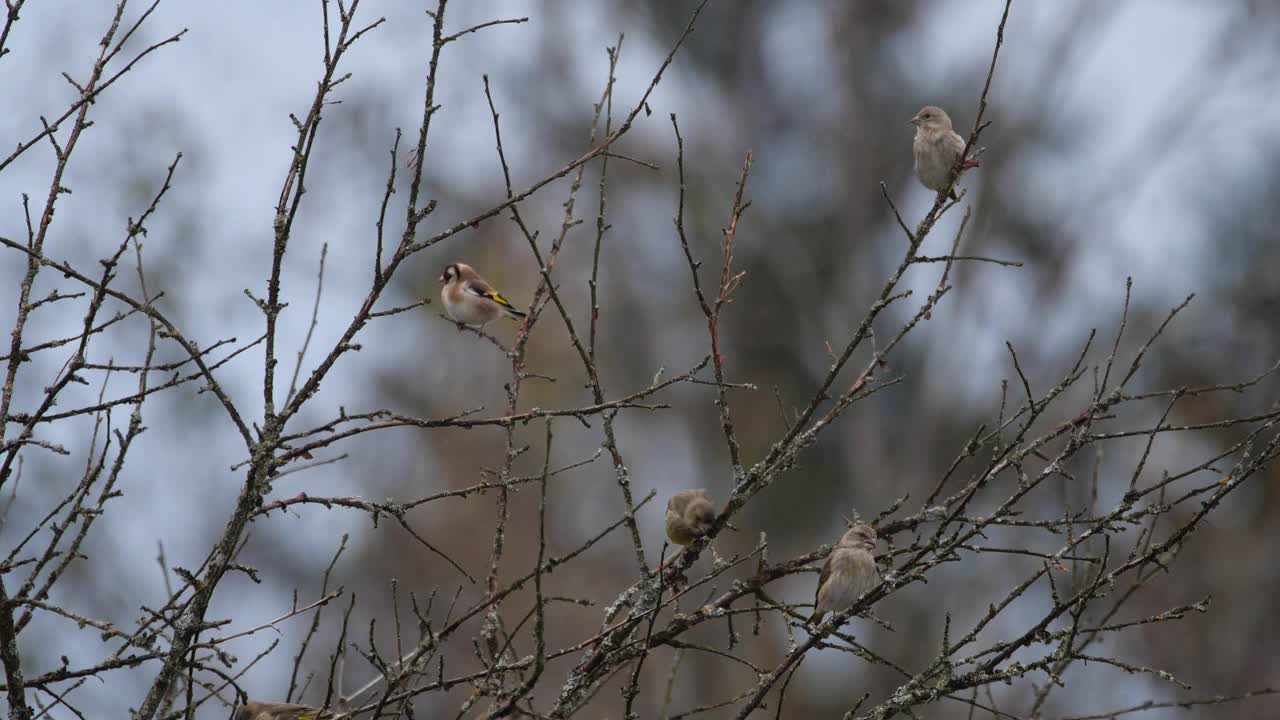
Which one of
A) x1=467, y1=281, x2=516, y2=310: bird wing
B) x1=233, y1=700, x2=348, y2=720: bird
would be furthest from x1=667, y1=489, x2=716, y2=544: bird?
x1=467, y1=281, x2=516, y2=310: bird wing

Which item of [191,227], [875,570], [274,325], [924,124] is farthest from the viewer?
[191,227]

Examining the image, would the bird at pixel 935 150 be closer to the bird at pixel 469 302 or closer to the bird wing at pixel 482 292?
the bird at pixel 469 302

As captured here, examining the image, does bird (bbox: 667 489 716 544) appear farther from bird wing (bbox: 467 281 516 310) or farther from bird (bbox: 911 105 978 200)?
bird wing (bbox: 467 281 516 310)

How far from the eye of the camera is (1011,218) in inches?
767

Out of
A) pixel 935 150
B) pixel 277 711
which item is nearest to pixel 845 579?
pixel 277 711

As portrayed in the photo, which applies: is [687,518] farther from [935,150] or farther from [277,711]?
[935,150]

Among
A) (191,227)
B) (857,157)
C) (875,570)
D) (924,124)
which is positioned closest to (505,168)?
(875,570)

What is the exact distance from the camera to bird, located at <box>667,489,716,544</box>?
4.98 meters

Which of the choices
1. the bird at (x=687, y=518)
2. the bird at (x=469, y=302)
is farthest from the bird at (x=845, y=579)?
the bird at (x=469, y=302)

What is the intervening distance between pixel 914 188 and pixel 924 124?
1209 cm

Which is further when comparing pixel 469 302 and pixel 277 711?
pixel 469 302

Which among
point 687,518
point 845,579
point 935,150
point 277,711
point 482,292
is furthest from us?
point 482,292

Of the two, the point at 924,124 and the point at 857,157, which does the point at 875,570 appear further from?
the point at 857,157

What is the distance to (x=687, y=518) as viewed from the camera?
5.00 metres
